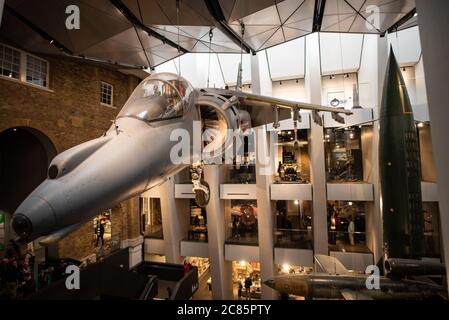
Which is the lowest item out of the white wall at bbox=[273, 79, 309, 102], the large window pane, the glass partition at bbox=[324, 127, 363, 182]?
the glass partition at bbox=[324, 127, 363, 182]

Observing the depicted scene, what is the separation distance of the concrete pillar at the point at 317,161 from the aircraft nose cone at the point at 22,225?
32.5 feet

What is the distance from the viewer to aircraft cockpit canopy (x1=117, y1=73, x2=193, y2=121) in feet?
10.9

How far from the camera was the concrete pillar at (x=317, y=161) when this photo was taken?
389 inches

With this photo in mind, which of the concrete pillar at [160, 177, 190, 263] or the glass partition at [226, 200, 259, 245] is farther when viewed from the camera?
the concrete pillar at [160, 177, 190, 263]

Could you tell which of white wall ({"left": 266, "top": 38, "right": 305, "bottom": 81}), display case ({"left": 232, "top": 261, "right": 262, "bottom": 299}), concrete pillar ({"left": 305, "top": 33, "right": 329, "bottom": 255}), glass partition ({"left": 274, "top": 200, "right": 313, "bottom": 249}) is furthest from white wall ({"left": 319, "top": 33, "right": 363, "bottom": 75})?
display case ({"left": 232, "top": 261, "right": 262, "bottom": 299})

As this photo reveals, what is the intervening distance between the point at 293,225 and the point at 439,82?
11.8 metres

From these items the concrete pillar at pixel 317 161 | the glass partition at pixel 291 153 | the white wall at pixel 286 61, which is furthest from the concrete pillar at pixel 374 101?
the glass partition at pixel 291 153

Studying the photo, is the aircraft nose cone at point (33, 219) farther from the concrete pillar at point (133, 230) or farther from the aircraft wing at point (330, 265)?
the concrete pillar at point (133, 230)

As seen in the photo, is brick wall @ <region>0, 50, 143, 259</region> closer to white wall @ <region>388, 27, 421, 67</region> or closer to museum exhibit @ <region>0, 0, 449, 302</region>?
museum exhibit @ <region>0, 0, 449, 302</region>

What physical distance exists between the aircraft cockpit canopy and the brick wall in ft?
19.7

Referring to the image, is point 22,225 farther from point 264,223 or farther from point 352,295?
point 264,223

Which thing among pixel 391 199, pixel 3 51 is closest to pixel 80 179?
pixel 391 199

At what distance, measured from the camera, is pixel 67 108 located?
338 inches

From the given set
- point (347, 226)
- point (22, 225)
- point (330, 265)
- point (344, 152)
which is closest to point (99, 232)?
point (330, 265)
